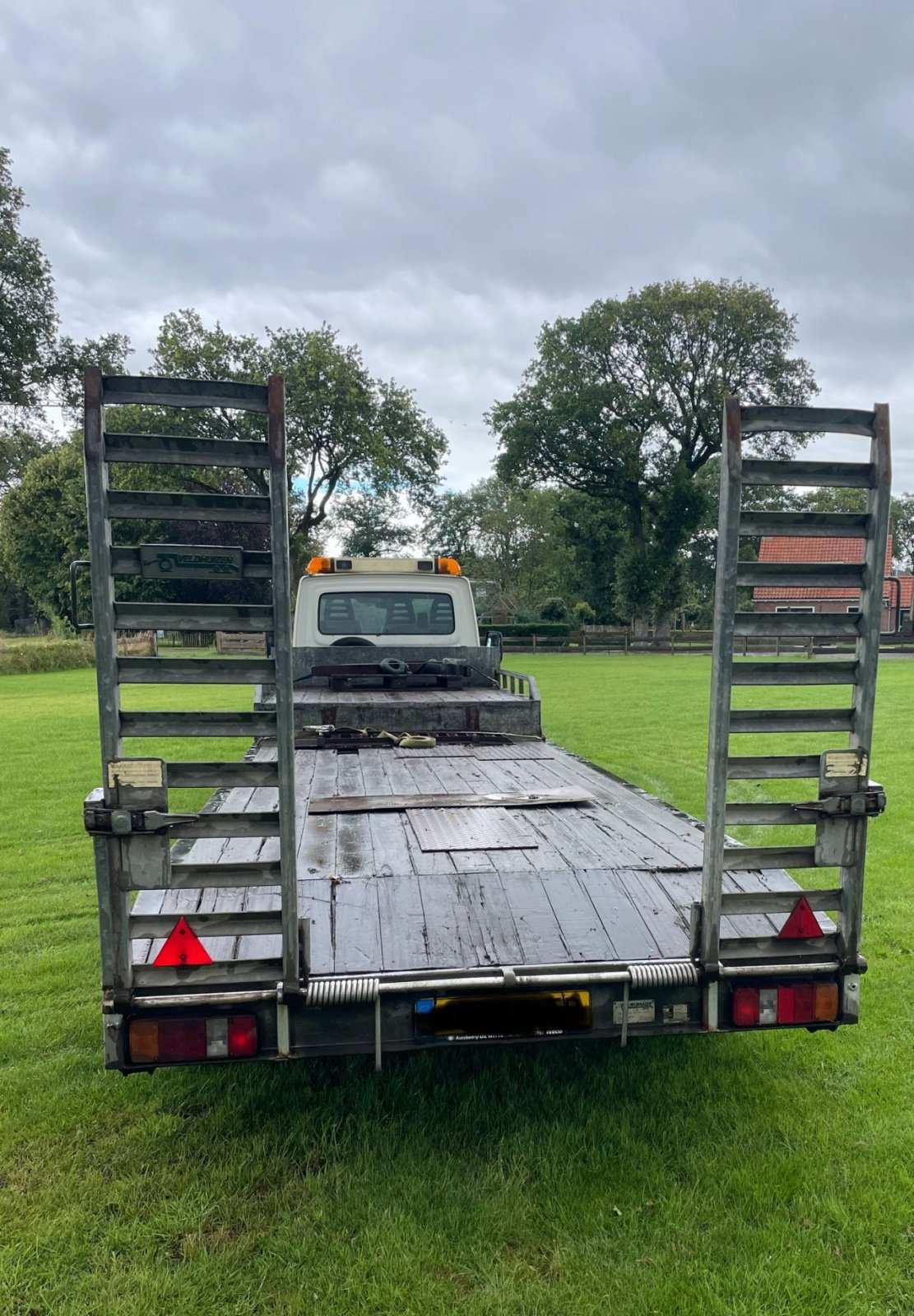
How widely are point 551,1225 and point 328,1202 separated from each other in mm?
623

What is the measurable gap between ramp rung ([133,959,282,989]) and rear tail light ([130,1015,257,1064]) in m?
0.10

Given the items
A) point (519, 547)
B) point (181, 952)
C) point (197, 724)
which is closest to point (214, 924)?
point (181, 952)

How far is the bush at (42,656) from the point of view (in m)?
24.4

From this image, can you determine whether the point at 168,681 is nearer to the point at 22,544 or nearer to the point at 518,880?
the point at 518,880

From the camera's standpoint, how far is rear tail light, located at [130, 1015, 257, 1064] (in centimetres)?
209

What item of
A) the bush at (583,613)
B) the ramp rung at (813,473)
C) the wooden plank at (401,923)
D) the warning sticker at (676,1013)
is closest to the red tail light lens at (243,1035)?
the wooden plank at (401,923)

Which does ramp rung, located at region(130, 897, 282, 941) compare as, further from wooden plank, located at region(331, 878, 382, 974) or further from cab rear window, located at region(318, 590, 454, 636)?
cab rear window, located at region(318, 590, 454, 636)

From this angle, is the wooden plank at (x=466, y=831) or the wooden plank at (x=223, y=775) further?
the wooden plank at (x=466, y=831)

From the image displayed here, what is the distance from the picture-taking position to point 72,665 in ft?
85.4

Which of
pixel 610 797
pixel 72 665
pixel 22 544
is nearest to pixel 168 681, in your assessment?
pixel 610 797

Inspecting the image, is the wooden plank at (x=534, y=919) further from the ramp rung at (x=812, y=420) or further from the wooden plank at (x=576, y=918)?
the ramp rung at (x=812, y=420)

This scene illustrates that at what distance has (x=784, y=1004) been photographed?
2258 mm

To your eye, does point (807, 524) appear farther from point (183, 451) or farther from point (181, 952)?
point (181, 952)

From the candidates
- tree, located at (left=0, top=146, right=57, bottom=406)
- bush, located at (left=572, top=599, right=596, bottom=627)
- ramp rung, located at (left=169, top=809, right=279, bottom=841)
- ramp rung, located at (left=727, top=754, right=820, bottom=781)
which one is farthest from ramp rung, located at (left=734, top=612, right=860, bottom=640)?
bush, located at (left=572, top=599, right=596, bottom=627)
